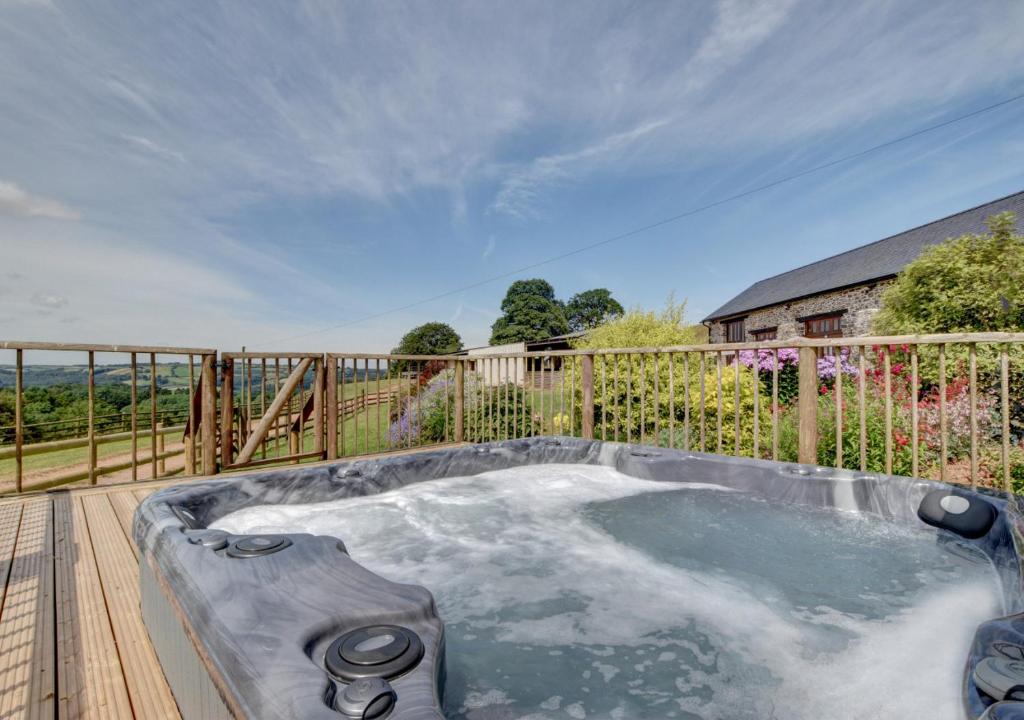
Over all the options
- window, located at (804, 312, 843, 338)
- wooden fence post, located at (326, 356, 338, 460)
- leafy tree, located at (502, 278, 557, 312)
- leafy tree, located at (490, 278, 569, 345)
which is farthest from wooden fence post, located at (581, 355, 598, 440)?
leafy tree, located at (502, 278, 557, 312)

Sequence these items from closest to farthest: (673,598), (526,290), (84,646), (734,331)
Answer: (84,646) → (673,598) → (734,331) → (526,290)

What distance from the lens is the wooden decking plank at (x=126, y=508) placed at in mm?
2034

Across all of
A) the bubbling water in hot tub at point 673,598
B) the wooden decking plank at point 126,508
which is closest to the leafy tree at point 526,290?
the wooden decking plank at point 126,508

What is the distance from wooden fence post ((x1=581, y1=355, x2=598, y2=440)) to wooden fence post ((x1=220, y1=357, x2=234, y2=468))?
282 centimetres

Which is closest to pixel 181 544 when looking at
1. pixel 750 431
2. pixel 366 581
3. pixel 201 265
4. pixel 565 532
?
pixel 366 581

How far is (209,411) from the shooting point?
326 centimetres

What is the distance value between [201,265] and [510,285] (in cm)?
2666

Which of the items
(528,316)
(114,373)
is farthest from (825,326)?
(528,316)

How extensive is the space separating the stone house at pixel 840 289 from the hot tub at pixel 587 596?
10005mm

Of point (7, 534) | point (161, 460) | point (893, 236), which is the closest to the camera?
point (7, 534)

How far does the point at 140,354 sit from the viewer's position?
9.95ft

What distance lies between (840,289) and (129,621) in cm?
1536

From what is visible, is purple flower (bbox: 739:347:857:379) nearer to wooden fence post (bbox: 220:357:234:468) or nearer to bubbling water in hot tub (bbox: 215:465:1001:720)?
bubbling water in hot tub (bbox: 215:465:1001:720)

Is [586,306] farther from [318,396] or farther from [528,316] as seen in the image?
[318,396]
